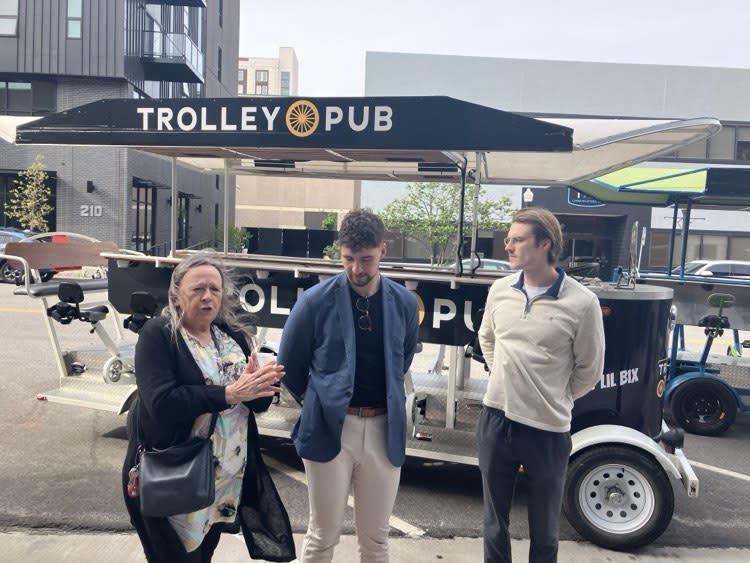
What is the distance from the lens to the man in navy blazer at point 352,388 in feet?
9.77

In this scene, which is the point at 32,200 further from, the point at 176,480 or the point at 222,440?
the point at 176,480

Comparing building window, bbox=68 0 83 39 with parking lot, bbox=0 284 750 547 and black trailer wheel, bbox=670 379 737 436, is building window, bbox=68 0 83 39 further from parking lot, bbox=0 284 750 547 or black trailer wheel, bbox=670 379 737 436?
black trailer wheel, bbox=670 379 737 436

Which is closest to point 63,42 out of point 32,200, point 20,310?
point 32,200

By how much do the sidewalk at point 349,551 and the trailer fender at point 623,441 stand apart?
1.69 ft

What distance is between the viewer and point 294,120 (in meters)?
4.75

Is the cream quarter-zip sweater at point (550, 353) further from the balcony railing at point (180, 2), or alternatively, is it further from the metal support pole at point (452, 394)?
the balcony railing at point (180, 2)

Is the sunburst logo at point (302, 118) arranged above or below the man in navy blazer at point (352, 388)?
above

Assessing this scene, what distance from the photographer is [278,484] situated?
5242mm

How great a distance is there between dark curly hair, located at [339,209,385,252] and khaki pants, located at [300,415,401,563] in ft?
2.43

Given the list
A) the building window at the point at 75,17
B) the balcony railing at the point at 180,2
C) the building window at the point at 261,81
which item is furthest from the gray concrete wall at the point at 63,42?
the building window at the point at 261,81

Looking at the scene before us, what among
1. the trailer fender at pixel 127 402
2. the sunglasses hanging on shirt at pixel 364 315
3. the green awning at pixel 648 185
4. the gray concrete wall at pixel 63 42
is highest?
the gray concrete wall at pixel 63 42

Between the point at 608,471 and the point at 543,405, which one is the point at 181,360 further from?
the point at 608,471

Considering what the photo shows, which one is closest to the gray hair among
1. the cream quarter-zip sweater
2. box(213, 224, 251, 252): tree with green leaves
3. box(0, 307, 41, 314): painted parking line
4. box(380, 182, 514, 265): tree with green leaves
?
the cream quarter-zip sweater

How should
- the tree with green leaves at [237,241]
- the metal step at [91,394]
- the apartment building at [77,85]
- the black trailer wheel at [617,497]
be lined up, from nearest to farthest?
the black trailer wheel at [617,497]
the metal step at [91,394]
the tree with green leaves at [237,241]
the apartment building at [77,85]
